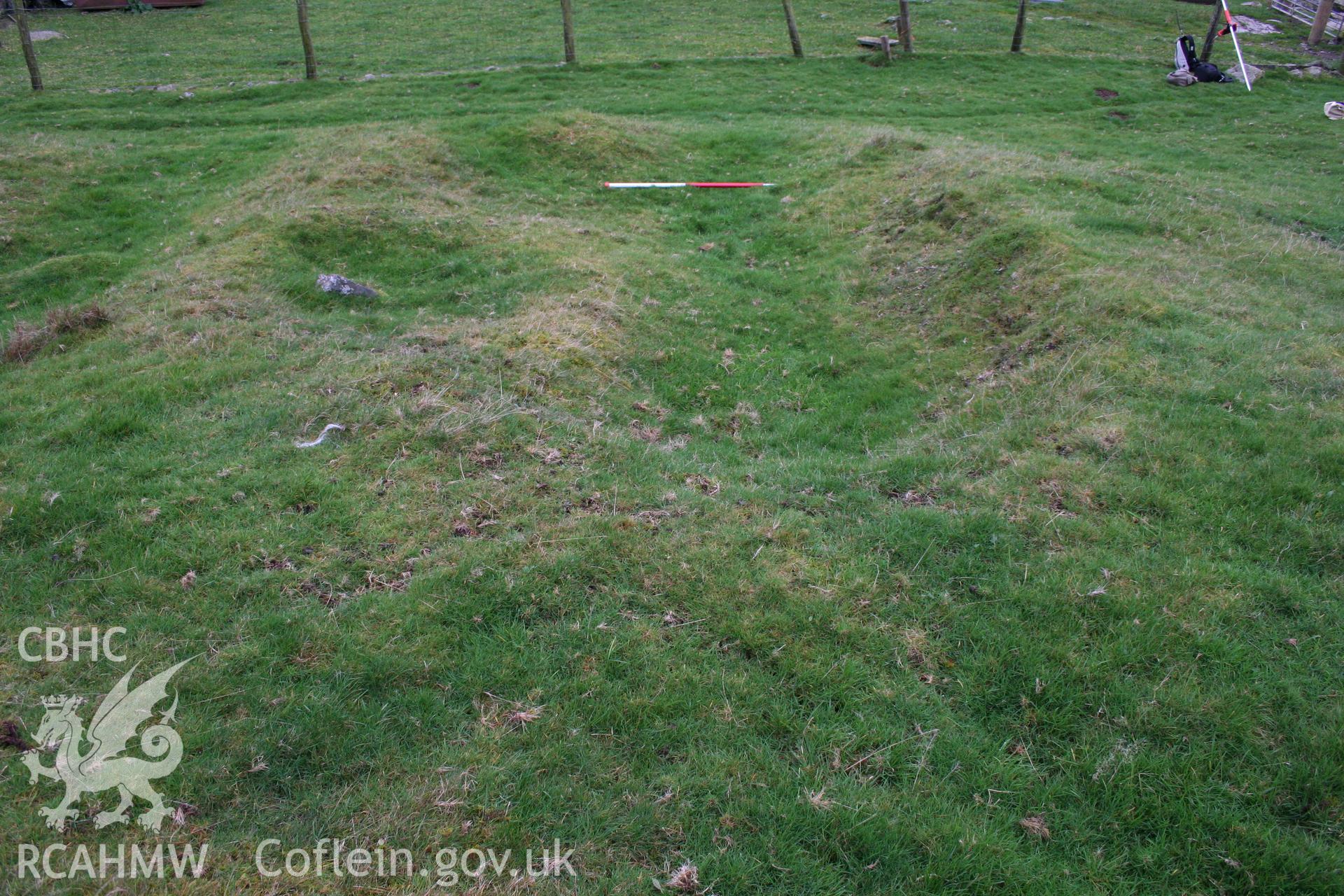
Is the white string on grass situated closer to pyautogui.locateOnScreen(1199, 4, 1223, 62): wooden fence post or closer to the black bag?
the black bag

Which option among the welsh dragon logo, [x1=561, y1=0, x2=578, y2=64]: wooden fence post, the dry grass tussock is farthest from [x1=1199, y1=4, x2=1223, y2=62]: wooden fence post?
the welsh dragon logo

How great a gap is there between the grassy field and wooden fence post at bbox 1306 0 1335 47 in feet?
116

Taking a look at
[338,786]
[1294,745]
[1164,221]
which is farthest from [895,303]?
[338,786]

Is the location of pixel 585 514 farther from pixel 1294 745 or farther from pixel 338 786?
pixel 1294 745

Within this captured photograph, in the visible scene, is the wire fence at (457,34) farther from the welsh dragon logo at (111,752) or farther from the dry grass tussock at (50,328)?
the welsh dragon logo at (111,752)

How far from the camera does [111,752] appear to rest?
15.8 feet

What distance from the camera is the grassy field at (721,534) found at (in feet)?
15.6

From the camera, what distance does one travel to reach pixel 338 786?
15.8 ft

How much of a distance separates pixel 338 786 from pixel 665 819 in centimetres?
213

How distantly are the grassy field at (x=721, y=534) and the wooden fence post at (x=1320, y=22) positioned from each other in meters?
35.2

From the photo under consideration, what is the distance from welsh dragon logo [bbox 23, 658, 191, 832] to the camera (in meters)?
4.48

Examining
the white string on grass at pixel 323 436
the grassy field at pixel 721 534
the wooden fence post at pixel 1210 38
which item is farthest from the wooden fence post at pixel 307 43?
the wooden fence post at pixel 1210 38

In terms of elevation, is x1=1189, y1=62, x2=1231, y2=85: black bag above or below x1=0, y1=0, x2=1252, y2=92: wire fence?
below

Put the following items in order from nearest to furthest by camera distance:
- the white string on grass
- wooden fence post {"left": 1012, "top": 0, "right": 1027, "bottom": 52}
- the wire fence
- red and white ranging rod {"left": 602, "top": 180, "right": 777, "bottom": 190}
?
1. the white string on grass
2. red and white ranging rod {"left": 602, "top": 180, "right": 777, "bottom": 190}
3. the wire fence
4. wooden fence post {"left": 1012, "top": 0, "right": 1027, "bottom": 52}
